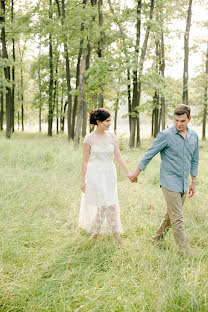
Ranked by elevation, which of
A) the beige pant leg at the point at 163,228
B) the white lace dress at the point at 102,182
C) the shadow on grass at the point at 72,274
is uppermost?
the white lace dress at the point at 102,182

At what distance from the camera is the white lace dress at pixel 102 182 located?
4.56 metres

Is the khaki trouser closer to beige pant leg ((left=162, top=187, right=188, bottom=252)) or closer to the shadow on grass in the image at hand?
beige pant leg ((left=162, top=187, right=188, bottom=252))

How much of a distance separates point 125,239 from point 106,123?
1.98 m

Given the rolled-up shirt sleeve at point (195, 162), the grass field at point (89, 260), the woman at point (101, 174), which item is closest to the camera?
the grass field at point (89, 260)

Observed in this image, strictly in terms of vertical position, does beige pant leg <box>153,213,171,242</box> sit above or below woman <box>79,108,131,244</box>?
below

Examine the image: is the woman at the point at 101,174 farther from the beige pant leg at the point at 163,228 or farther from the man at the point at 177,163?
the man at the point at 177,163

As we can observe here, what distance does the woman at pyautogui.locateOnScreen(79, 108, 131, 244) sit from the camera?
455cm

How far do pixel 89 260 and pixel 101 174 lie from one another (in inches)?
52.1

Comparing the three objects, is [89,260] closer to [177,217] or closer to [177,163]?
[177,217]

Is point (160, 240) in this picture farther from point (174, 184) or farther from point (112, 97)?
point (112, 97)

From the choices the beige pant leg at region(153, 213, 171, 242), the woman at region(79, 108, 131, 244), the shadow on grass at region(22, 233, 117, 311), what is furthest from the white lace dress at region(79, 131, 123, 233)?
the beige pant leg at region(153, 213, 171, 242)

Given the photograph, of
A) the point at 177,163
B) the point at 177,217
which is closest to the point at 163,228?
the point at 177,217

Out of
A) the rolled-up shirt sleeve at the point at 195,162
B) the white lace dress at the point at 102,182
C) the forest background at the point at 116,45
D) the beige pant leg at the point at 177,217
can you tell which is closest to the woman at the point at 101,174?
the white lace dress at the point at 102,182

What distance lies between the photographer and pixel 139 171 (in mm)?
4383
